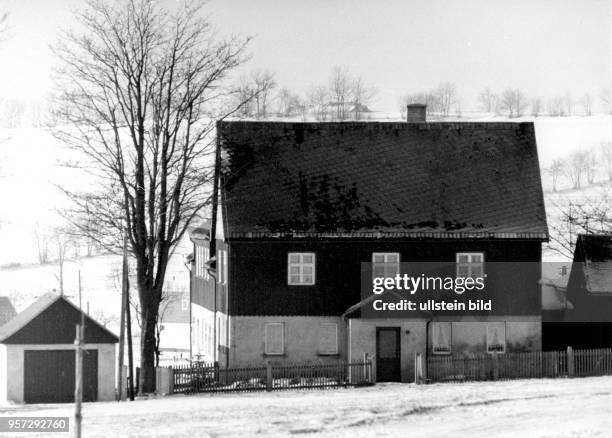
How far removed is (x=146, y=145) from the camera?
140 feet

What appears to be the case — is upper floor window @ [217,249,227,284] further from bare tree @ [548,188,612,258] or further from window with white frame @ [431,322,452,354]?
bare tree @ [548,188,612,258]

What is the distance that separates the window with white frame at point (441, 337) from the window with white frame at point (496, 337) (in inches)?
63.2

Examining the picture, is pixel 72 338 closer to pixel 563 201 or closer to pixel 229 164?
pixel 229 164

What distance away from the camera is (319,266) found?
43.1 metres

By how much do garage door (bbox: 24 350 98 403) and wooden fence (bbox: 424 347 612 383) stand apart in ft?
37.8

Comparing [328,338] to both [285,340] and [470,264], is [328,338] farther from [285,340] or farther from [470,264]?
[470,264]

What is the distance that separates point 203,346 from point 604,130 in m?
122

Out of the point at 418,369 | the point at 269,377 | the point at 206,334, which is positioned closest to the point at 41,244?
the point at 206,334

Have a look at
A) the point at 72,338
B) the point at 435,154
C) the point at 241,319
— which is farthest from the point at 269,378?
the point at 435,154

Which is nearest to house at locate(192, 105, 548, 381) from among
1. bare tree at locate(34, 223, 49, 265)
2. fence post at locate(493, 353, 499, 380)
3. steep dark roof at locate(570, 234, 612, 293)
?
fence post at locate(493, 353, 499, 380)

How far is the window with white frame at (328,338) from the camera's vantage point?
42.9 metres

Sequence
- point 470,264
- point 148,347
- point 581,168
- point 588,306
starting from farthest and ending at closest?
point 581,168
point 588,306
point 470,264
point 148,347

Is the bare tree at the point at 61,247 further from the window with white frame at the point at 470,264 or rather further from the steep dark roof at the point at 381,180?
the window with white frame at the point at 470,264

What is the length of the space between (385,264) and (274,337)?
5084mm
